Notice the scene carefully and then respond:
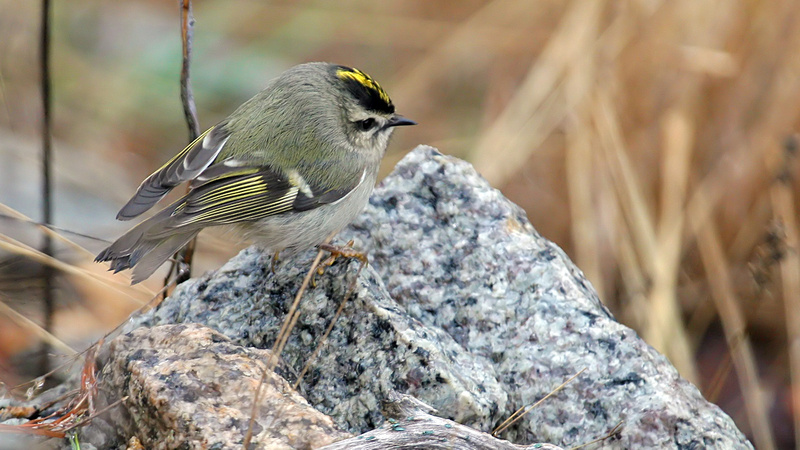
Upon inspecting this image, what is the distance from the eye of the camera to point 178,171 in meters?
3.18

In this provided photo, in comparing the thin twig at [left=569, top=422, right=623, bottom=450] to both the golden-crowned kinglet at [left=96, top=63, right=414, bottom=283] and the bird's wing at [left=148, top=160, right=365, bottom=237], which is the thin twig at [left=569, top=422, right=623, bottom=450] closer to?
the golden-crowned kinglet at [left=96, top=63, right=414, bottom=283]

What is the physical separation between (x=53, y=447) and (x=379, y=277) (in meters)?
1.12

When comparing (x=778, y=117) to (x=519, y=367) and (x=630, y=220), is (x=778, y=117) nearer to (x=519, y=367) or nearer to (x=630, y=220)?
(x=630, y=220)

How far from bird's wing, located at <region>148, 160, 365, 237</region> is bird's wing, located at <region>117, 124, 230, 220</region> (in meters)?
0.05

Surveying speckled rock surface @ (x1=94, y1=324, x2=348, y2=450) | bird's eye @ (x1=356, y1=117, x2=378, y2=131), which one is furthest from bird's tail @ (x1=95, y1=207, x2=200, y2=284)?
bird's eye @ (x1=356, y1=117, x2=378, y2=131)

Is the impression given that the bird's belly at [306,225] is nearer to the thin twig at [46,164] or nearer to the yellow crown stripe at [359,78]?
the yellow crown stripe at [359,78]

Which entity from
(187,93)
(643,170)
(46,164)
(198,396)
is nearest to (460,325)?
(198,396)

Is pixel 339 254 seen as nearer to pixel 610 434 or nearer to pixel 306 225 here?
pixel 306 225

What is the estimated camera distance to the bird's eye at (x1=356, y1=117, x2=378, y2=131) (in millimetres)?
3586

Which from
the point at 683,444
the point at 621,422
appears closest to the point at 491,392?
the point at 621,422

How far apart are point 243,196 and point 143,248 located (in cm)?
41

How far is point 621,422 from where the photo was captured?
267 cm

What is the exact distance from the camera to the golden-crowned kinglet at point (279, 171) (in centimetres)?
300

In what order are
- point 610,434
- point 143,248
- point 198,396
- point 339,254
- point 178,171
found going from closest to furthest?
point 198,396 → point 610,434 → point 143,248 → point 339,254 → point 178,171
